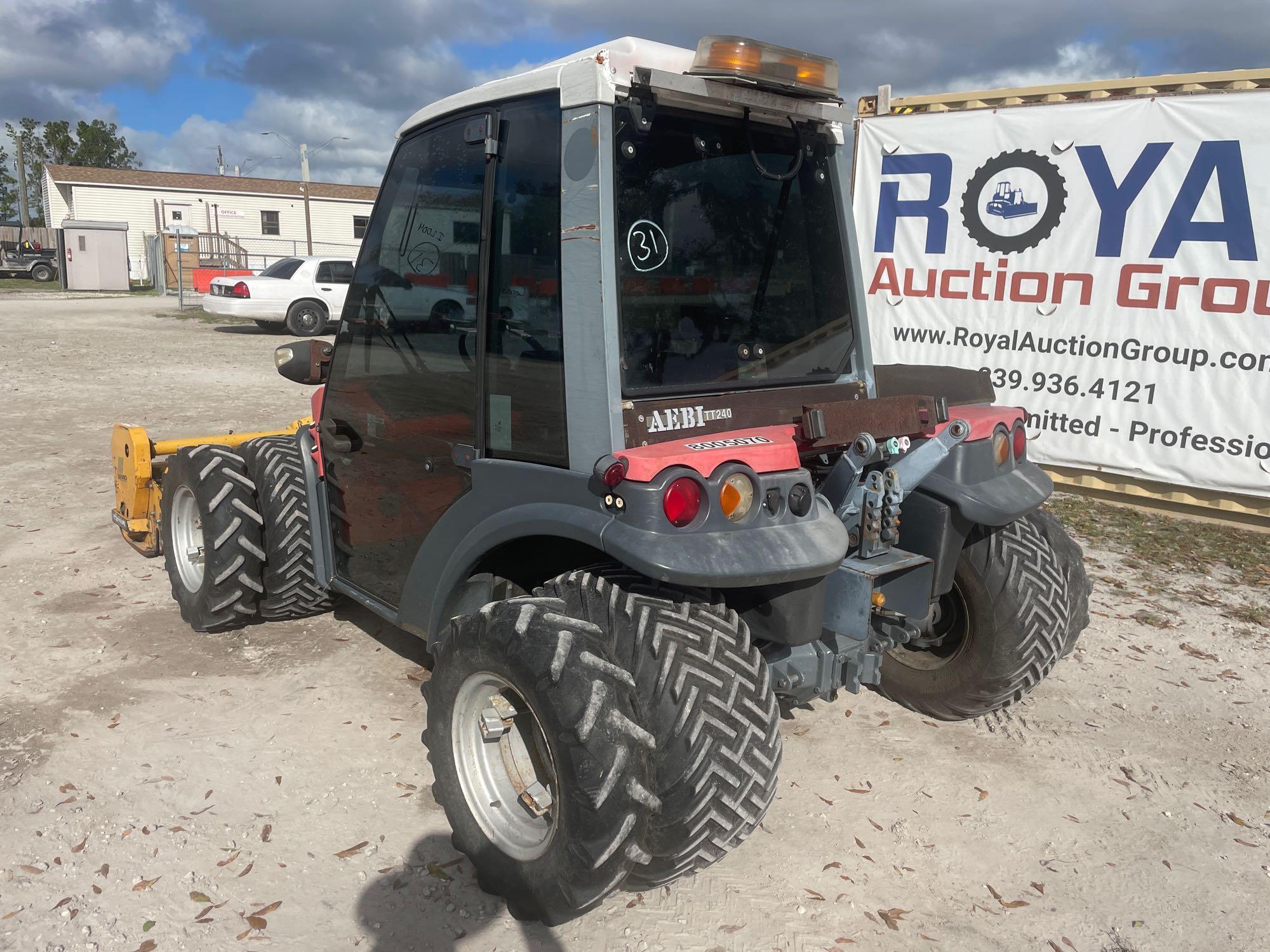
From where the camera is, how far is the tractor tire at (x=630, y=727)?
7.75 ft

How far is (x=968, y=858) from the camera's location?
121 inches

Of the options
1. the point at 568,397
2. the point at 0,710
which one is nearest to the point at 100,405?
the point at 0,710

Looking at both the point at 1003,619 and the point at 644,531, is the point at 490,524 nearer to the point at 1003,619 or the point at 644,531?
the point at 644,531

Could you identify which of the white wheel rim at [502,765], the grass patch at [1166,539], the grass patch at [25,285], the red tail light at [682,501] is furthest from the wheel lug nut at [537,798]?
the grass patch at [25,285]

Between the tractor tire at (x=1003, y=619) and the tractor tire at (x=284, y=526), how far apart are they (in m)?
2.81

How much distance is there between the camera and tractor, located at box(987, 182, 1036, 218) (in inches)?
300

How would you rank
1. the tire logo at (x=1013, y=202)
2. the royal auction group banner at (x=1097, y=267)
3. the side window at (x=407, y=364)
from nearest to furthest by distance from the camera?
the side window at (x=407, y=364) → the royal auction group banner at (x=1097, y=267) → the tire logo at (x=1013, y=202)

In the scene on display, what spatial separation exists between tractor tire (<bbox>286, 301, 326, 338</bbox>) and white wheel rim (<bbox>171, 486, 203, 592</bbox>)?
1550 centimetres

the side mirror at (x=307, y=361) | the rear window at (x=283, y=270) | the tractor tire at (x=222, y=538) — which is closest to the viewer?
the side mirror at (x=307, y=361)

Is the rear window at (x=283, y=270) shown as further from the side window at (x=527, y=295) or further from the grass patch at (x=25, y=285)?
the side window at (x=527, y=295)

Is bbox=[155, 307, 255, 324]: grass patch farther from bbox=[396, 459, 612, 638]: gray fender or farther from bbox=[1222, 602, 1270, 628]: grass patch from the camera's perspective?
bbox=[1222, 602, 1270, 628]: grass patch

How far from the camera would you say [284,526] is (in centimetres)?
427

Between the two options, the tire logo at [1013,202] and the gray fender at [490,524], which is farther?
the tire logo at [1013,202]

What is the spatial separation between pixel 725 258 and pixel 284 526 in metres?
2.45
